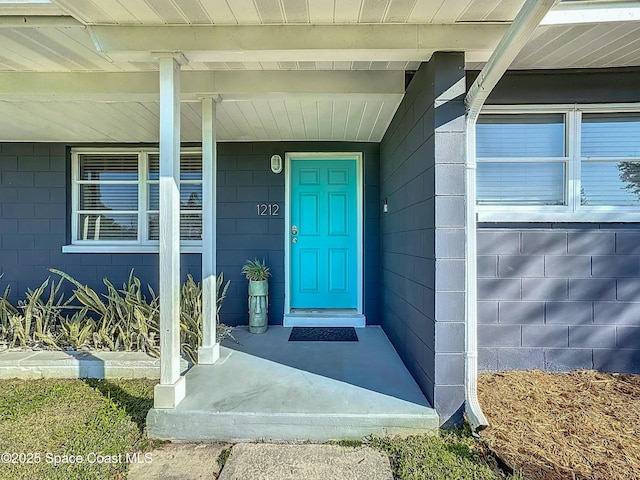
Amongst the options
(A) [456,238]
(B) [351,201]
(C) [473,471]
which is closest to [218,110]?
(B) [351,201]

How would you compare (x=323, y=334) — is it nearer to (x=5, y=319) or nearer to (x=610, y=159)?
(x=610, y=159)

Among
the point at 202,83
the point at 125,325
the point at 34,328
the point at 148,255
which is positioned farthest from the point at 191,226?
the point at 202,83

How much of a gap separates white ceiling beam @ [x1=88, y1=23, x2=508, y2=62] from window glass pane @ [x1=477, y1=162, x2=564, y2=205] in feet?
3.63

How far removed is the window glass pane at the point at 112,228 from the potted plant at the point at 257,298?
1587mm

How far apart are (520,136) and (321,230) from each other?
7.41ft

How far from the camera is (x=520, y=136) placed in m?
2.88

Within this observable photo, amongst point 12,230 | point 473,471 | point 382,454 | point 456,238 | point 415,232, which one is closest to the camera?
point 473,471

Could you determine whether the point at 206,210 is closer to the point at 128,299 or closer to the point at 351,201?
the point at 128,299

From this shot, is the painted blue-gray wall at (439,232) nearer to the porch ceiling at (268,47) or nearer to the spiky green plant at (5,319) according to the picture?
the porch ceiling at (268,47)

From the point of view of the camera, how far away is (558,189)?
285 cm

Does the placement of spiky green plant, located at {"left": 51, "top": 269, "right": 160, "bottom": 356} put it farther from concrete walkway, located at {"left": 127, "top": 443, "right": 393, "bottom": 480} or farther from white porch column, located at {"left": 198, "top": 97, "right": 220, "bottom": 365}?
concrete walkway, located at {"left": 127, "top": 443, "right": 393, "bottom": 480}

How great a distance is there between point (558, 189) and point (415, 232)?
51.7 inches

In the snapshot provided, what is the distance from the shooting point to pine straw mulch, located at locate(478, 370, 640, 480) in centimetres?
175

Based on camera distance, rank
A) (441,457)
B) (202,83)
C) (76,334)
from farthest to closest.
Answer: (76,334) → (202,83) → (441,457)
